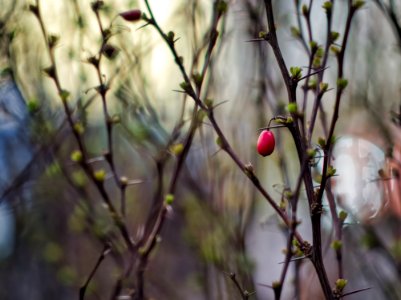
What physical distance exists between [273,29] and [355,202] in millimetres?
1792

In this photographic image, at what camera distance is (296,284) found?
2568 millimetres

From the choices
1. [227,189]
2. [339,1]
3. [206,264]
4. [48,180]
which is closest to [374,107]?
[339,1]

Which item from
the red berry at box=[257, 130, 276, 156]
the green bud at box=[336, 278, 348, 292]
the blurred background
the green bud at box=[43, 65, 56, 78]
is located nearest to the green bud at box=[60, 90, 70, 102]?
the green bud at box=[43, 65, 56, 78]

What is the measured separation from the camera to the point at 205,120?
3188 mm

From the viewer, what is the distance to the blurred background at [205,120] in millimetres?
2930

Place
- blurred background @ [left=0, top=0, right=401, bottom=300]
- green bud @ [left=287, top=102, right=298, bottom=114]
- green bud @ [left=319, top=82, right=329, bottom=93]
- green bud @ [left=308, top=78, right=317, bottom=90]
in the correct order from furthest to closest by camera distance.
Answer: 1. blurred background @ [left=0, top=0, right=401, bottom=300]
2. green bud @ [left=308, top=78, right=317, bottom=90]
3. green bud @ [left=319, top=82, right=329, bottom=93]
4. green bud @ [left=287, top=102, right=298, bottom=114]

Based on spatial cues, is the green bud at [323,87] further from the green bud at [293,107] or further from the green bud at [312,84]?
the green bud at [312,84]

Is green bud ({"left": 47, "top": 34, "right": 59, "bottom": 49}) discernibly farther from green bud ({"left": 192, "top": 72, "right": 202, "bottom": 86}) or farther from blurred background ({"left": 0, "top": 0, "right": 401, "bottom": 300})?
green bud ({"left": 192, "top": 72, "right": 202, "bottom": 86})

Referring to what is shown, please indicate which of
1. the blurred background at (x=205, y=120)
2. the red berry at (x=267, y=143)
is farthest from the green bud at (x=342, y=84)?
the blurred background at (x=205, y=120)

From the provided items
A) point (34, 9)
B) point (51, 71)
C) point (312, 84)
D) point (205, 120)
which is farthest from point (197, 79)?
point (205, 120)

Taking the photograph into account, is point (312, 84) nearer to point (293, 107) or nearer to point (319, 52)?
point (319, 52)

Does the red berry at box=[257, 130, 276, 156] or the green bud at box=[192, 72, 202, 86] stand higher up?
the green bud at box=[192, 72, 202, 86]

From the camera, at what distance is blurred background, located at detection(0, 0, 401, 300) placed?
2.93 m

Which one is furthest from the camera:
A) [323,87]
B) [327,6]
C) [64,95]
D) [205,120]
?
[205,120]
